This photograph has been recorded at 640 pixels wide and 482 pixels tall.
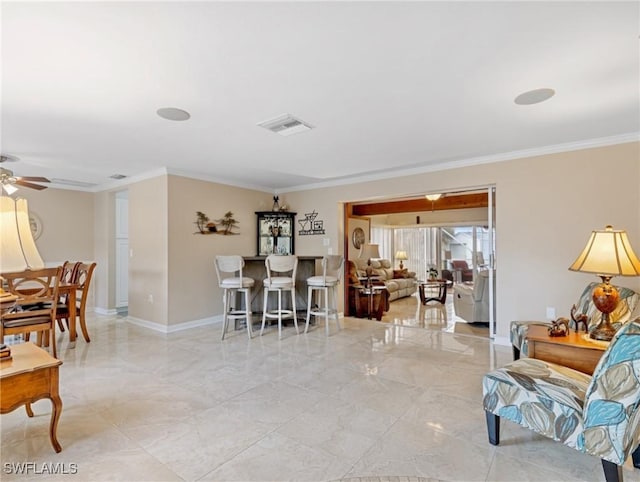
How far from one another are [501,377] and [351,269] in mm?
4167

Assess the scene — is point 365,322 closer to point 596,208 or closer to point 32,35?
point 596,208

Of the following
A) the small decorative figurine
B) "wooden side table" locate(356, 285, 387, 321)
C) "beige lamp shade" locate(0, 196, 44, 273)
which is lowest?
"wooden side table" locate(356, 285, 387, 321)

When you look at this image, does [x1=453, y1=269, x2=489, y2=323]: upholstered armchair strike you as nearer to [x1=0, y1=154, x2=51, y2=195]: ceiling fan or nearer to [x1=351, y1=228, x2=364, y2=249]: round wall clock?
[x1=351, y1=228, x2=364, y2=249]: round wall clock

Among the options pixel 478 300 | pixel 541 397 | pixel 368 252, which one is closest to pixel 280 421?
pixel 541 397

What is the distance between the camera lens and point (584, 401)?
160cm

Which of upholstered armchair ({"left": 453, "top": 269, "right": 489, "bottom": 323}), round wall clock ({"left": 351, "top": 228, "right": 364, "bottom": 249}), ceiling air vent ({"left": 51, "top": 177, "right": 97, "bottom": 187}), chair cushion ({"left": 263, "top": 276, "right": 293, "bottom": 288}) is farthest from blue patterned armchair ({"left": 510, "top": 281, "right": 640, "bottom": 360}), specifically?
ceiling air vent ({"left": 51, "top": 177, "right": 97, "bottom": 187})

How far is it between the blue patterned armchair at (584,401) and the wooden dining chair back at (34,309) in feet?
13.1

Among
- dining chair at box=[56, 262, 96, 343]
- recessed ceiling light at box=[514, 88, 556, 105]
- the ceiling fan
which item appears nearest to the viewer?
recessed ceiling light at box=[514, 88, 556, 105]

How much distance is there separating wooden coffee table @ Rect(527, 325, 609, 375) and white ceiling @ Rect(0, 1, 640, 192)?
1759 mm

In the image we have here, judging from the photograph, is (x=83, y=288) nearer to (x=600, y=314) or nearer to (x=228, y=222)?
(x=228, y=222)

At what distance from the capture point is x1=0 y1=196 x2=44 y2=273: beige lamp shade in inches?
65.8

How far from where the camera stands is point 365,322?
5.20 m

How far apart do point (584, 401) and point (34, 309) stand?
4971 mm

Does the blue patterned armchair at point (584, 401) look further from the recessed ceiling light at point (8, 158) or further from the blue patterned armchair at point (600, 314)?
the recessed ceiling light at point (8, 158)
